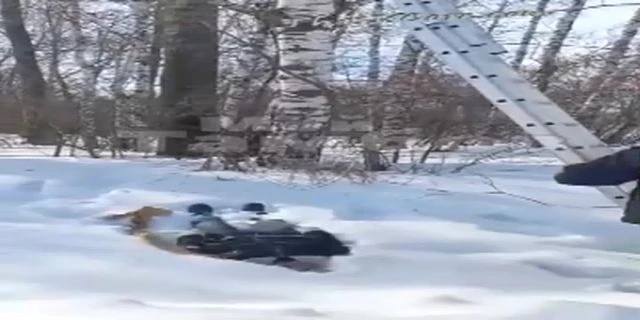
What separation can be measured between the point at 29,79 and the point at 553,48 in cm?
468

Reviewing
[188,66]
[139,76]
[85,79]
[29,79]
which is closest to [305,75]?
[188,66]

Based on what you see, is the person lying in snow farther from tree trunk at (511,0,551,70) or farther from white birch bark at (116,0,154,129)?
white birch bark at (116,0,154,129)

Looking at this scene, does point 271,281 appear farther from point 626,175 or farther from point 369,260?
point 626,175

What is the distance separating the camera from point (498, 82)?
409cm

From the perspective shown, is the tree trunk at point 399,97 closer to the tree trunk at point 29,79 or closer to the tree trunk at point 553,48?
the tree trunk at point 553,48

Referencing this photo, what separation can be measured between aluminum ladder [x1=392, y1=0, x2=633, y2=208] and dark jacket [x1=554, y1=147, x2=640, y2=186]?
0.50ft

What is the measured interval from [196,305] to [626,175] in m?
1.70

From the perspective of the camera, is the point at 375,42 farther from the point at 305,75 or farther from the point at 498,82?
the point at 498,82

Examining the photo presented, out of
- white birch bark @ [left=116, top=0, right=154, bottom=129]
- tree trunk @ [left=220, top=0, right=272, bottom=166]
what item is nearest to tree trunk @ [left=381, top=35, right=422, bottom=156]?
tree trunk @ [left=220, top=0, right=272, bottom=166]

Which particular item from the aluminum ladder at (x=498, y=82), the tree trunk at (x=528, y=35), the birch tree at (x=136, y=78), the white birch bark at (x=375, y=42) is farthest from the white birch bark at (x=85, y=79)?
the aluminum ladder at (x=498, y=82)

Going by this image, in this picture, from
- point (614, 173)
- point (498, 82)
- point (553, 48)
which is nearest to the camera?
point (614, 173)

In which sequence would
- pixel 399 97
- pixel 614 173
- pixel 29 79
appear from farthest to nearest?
1. pixel 29 79
2. pixel 399 97
3. pixel 614 173

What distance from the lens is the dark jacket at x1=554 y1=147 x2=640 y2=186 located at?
12.5ft

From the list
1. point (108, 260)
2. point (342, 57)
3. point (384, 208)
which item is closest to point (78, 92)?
point (342, 57)
